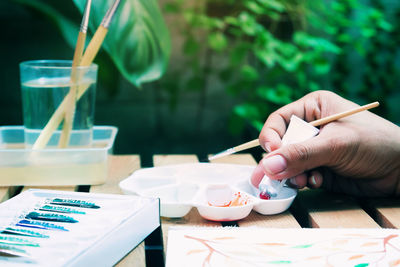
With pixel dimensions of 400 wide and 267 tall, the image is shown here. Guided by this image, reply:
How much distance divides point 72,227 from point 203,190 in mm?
227

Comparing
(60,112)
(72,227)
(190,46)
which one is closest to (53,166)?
(60,112)

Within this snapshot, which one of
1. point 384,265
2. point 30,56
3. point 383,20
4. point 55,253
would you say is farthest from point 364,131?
point 383,20

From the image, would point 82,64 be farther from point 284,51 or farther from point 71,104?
point 284,51

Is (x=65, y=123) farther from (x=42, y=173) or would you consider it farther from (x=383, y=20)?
(x=383, y=20)

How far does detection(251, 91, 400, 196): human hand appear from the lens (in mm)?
687

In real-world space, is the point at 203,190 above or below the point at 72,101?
below

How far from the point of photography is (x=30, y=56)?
1896 mm

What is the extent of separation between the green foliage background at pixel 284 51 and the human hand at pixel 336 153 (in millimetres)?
1069

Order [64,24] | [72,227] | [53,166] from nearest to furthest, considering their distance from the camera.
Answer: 1. [72,227]
2. [53,166]
3. [64,24]

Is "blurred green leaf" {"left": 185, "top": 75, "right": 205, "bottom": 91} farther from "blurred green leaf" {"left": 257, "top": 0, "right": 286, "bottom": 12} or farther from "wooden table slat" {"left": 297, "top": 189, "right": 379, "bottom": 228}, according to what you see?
"wooden table slat" {"left": 297, "top": 189, "right": 379, "bottom": 228}

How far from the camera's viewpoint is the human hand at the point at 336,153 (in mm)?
687

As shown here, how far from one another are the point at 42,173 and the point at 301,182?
17.7 inches

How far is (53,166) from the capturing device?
0.80 metres

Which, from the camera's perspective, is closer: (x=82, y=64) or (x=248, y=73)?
(x=82, y=64)
